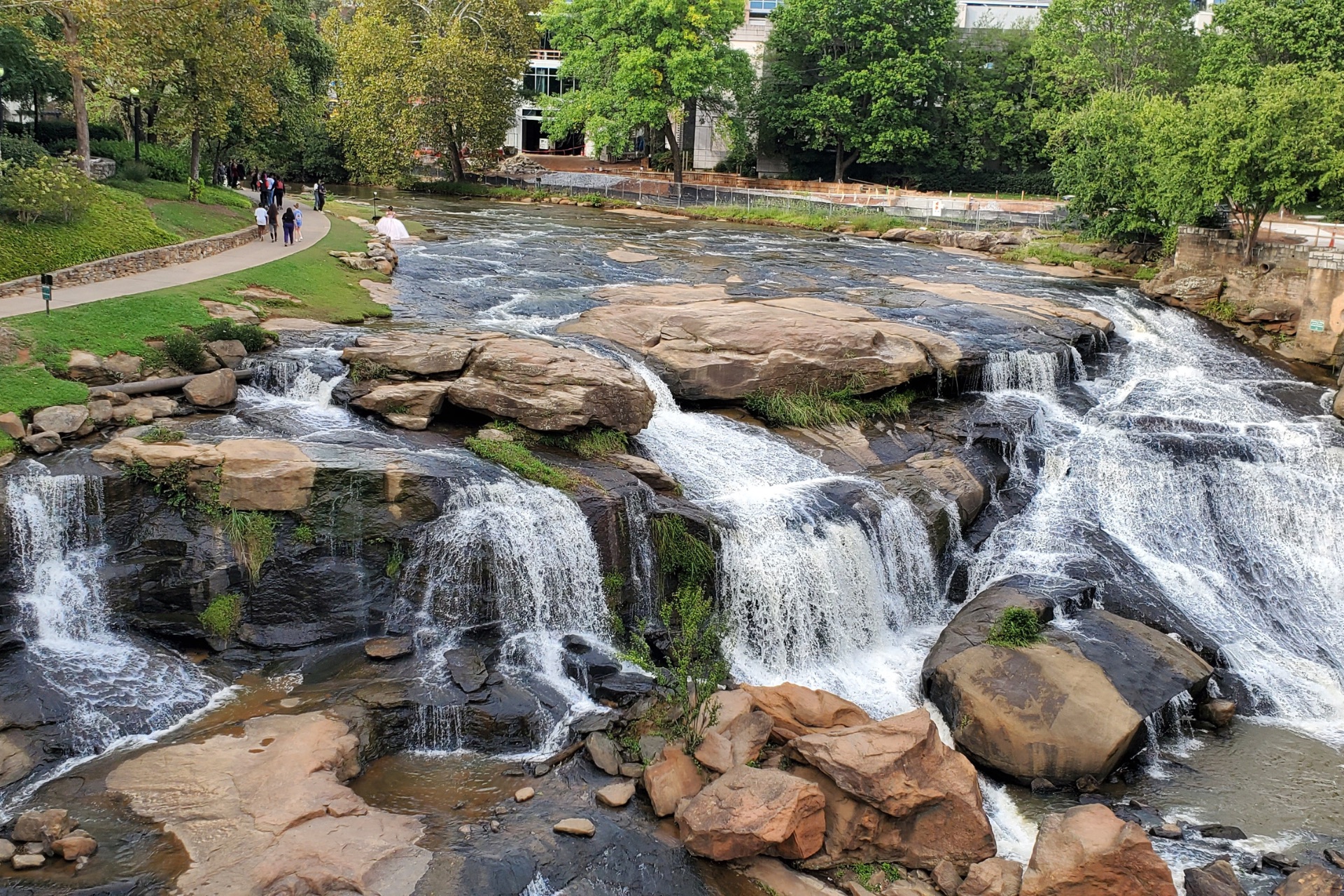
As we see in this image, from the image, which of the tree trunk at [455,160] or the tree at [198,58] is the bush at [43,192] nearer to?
the tree at [198,58]

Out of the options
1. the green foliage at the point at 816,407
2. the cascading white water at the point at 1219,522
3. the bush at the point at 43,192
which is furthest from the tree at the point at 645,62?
Answer: the green foliage at the point at 816,407

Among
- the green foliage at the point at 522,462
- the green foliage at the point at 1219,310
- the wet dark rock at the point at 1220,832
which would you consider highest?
the green foliage at the point at 1219,310

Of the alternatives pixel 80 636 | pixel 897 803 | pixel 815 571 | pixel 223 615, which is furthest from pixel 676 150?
pixel 897 803

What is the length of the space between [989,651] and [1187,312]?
21476 mm

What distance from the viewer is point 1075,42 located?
5316cm

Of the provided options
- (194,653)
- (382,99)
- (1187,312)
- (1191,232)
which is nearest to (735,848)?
(194,653)

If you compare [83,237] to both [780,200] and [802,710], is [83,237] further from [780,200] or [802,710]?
[780,200]

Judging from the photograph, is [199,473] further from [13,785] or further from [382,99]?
[382,99]

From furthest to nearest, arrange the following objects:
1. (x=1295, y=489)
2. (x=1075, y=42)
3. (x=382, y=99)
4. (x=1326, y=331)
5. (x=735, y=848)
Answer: (x=1075, y=42) < (x=382, y=99) < (x=1326, y=331) < (x=1295, y=489) < (x=735, y=848)

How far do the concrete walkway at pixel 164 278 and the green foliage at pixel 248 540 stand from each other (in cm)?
798

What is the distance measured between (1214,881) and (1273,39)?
137ft

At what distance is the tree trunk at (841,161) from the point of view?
2442 inches

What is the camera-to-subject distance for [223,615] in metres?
14.0

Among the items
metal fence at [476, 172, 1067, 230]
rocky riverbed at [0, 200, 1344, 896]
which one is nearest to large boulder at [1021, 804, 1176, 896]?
rocky riverbed at [0, 200, 1344, 896]
